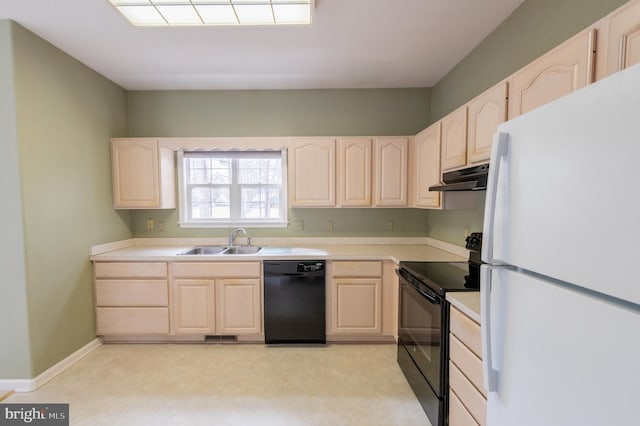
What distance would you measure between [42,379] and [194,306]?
3.88 ft

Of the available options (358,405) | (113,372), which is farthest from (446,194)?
(113,372)

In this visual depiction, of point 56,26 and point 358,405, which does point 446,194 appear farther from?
point 56,26

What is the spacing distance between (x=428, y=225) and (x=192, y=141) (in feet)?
9.52

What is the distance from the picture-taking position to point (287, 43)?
228 cm

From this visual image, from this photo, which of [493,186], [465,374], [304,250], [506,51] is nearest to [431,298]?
[465,374]

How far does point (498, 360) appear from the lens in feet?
2.94

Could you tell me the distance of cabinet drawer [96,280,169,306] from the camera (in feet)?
8.96

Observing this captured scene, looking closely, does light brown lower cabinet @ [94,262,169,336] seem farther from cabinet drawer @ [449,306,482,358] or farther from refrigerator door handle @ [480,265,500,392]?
refrigerator door handle @ [480,265,500,392]

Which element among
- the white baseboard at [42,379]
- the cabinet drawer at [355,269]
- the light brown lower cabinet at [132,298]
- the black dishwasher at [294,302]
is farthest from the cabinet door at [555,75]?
the white baseboard at [42,379]

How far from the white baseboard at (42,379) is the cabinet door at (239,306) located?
48.8 inches

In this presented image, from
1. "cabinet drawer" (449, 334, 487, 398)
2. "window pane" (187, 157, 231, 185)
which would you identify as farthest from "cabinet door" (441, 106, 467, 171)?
"window pane" (187, 157, 231, 185)

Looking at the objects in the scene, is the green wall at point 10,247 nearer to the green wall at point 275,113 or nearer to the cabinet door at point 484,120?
the green wall at point 275,113

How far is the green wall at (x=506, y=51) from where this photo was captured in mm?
1539

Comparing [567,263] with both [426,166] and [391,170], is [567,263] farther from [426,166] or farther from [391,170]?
[391,170]
